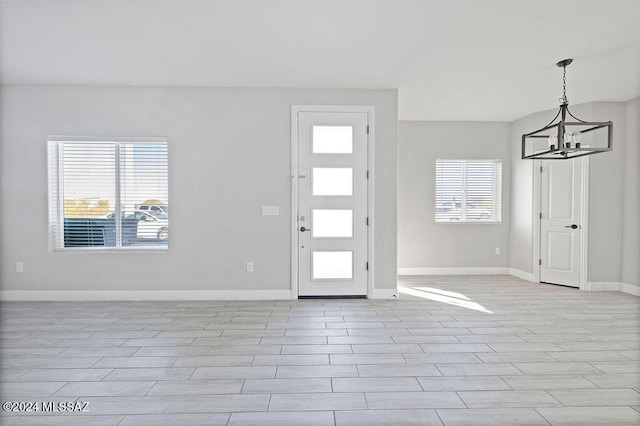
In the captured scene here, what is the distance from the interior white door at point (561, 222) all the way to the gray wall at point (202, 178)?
2.85 meters

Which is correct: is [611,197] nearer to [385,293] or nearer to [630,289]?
[630,289]

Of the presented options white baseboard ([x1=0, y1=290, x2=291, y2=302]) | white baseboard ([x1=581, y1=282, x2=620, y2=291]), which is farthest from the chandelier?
white baseboard ([x1=0, y1=290, x2=291, y2=302])

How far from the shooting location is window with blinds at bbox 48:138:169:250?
493cm

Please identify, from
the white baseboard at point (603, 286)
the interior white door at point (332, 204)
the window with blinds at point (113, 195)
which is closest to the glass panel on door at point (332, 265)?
the interior white door at point (332, 204)

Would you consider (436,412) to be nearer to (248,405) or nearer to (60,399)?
(248,405)

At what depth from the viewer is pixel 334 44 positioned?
3680 millimetres

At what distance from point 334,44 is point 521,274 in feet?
16.6

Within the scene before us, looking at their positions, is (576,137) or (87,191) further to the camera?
(87,191)

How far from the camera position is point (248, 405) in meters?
2.31

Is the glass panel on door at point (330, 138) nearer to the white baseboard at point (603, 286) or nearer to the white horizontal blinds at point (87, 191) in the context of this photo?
the white horizontal blinds at point (87, 191)

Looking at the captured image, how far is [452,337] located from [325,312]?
56.5 inches

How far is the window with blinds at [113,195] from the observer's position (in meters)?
4.93

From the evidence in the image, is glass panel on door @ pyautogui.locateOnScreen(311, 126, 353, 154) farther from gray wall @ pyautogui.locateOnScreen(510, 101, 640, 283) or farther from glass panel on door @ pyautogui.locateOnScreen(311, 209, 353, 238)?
gray wall @ pyautogui.locateOnScreen(510, 101, 640, 283)

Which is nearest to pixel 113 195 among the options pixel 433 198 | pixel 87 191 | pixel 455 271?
pixel 87 191
